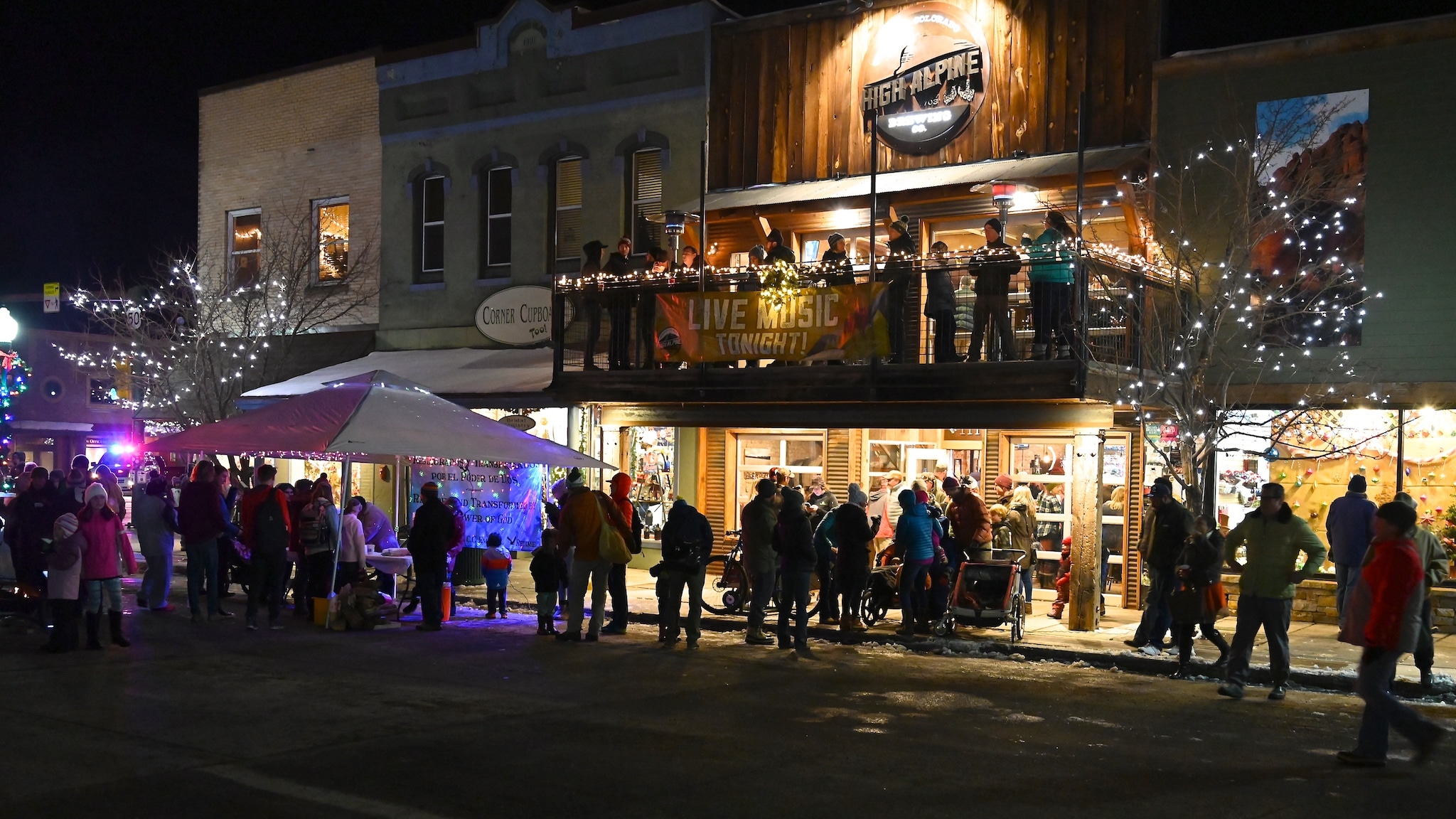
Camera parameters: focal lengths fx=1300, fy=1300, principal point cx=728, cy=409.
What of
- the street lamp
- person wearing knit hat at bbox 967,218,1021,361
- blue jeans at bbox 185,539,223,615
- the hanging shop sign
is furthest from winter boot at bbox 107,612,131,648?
the street lamp

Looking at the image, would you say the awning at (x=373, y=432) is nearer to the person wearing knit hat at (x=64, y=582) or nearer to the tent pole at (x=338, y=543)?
the tent pole at (x=338, y=543)

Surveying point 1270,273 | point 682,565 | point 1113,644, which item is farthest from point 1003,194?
point 682,565

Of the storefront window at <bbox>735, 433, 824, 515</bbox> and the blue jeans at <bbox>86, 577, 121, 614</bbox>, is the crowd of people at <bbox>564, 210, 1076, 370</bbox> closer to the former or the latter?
the storefront window at <bbox>735, 433, 824, 515</bbox>

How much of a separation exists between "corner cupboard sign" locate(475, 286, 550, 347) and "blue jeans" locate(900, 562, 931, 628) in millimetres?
8586

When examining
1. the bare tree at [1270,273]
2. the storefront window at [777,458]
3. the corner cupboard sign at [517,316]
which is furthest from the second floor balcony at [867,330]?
the corner cupboard sign at [517,316]

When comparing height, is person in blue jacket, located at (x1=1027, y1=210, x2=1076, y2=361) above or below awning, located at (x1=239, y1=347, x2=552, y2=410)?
above

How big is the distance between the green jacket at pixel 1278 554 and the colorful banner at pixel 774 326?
5.38 meters

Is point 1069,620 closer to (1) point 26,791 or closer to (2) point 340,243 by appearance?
(1) point 26,791

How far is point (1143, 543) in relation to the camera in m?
13.5

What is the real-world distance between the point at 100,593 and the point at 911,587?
825cm

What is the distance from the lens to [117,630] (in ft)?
40.0

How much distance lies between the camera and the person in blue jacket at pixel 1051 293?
1408 centimetres

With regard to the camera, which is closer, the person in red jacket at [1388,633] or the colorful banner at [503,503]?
the person in red jacket at [1388,633]

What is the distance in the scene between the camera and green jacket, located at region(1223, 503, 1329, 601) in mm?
10562
